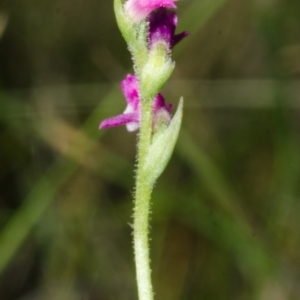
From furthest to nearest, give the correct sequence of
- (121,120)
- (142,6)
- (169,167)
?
(169,167), (121,120), (142,6)

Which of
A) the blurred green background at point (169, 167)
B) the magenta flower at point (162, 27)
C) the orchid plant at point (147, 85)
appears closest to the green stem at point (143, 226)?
the orchid plant at point (147, 85)

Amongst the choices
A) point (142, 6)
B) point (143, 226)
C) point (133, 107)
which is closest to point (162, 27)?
point (142, 6)

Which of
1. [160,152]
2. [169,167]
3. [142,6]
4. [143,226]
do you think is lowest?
[143,226]

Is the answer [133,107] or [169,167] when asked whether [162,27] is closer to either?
[133,107]

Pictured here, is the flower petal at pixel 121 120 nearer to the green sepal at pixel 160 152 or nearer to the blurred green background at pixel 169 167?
the green sepal at pixel 160 152

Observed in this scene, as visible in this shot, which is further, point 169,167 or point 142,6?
point 169,167

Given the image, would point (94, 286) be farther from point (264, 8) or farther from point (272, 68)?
point (264, 8)
